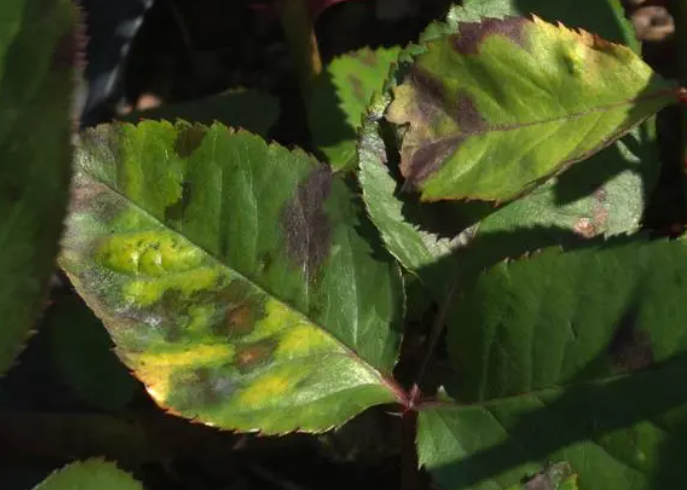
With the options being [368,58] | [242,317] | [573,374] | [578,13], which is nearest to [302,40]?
[368,58]

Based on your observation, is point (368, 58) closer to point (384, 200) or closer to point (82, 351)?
point (384, 200)

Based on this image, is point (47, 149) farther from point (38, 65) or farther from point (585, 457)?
point (585, 457)

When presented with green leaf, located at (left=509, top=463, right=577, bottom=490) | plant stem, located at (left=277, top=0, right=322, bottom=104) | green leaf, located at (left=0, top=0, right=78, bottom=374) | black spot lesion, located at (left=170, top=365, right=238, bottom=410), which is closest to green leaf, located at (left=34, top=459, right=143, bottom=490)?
black spot lesion, located at (left=170, top=365, right=238, bottom=410)

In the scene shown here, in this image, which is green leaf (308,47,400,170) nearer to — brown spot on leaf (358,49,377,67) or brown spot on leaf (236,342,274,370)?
brown spot on leaf (358,49,377,67)

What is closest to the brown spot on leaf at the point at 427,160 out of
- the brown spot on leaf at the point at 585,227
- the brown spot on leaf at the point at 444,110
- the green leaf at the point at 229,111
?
the brown spot on leaf at the point at 444,110

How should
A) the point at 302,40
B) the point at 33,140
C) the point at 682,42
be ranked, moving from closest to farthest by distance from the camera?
the point at 33,140 < the point at 682,42 < the point at 302,40

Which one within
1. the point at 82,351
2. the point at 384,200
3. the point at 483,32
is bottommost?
the point at 82,351
